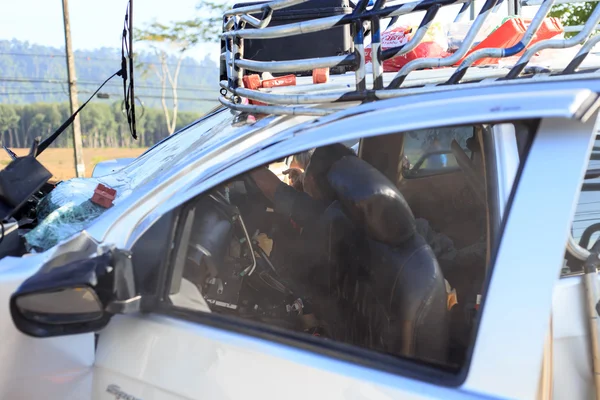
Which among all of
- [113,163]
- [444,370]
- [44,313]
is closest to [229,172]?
[44,313]

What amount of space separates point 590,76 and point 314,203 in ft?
3.15

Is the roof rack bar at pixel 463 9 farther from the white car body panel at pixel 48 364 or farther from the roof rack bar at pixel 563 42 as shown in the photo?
the white car body panel at pixel 48 364

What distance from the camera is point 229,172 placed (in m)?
1.53

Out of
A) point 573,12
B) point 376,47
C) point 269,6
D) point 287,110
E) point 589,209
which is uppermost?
point 573,12

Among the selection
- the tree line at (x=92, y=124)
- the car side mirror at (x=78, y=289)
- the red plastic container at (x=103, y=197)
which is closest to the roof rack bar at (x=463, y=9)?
the car side mirror at (x=78, y=289)

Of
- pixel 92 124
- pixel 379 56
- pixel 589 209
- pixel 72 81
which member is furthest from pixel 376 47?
pixel 92 124

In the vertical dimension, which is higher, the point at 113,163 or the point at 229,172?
the point at 229,172

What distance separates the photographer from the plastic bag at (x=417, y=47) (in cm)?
239

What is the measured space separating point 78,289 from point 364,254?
34.5 inches

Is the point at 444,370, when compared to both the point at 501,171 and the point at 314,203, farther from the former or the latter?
the point at 314,203

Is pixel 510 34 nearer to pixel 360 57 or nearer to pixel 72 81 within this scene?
pixel 360 57

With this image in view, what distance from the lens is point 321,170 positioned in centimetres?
218

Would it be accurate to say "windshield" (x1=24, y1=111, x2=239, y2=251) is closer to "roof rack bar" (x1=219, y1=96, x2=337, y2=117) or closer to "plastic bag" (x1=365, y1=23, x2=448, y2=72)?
"roof rack bar" (x1=219, y1=96, x2=337, y2=117)

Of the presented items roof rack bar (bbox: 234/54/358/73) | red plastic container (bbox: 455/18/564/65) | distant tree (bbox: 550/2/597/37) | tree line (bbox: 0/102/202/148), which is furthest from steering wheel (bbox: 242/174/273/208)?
tree line (bbox: 0/102/202/148)
